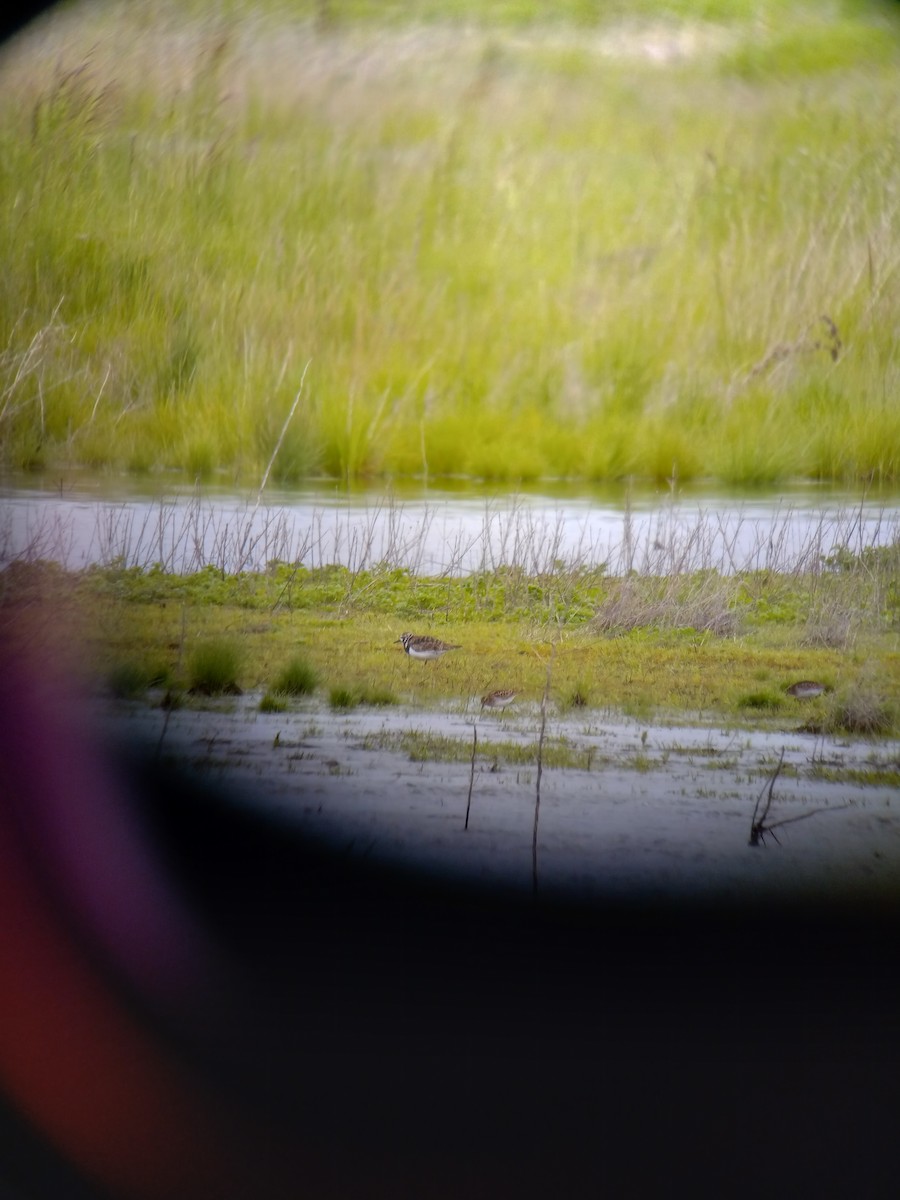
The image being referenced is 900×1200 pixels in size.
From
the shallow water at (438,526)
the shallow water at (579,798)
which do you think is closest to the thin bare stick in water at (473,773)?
the shallow water at (579,798)

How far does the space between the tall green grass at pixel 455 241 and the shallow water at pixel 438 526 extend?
0.03m

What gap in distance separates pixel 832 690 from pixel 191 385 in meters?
0.73

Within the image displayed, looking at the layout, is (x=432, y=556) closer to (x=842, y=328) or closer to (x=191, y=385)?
(x=191, y=385)

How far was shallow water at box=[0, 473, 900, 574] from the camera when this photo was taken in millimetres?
987

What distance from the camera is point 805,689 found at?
99cm

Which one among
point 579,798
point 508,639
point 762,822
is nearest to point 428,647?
point 508,639

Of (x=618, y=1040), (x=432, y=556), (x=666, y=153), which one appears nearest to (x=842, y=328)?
(x=666, y=153)

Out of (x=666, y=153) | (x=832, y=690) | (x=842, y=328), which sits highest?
(x=666, y=153)

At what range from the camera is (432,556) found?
40.6 inches

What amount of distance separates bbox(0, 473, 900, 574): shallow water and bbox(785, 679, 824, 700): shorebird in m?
0.12

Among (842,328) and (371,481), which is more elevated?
(842,328)

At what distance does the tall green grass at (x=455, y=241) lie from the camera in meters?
0.98

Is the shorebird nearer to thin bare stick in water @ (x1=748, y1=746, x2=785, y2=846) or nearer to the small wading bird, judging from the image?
thin bare stick in water @ (x1=748, y1=746, x2=785, y2=846)

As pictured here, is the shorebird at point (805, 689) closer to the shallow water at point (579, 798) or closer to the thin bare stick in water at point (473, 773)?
the shallow water at point (579, 798)
